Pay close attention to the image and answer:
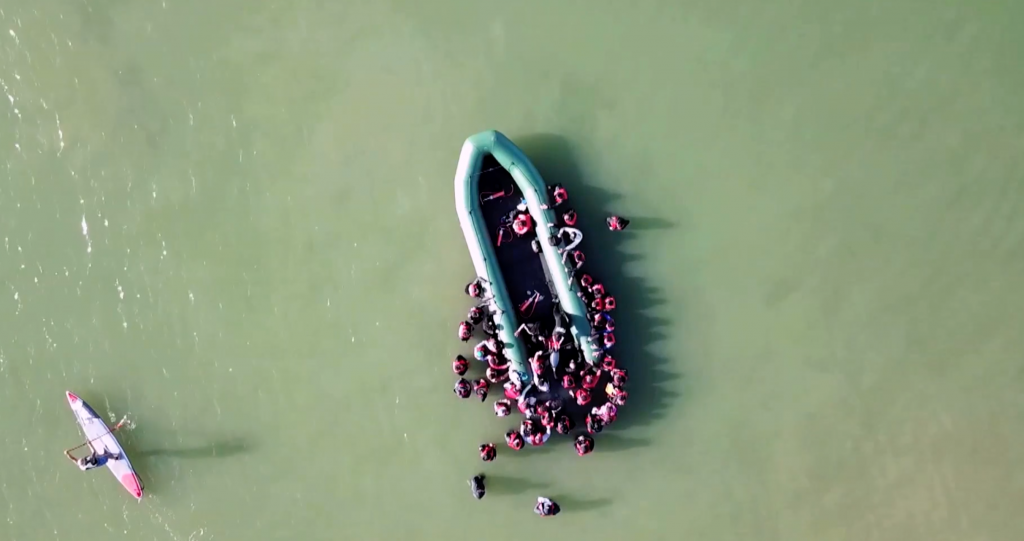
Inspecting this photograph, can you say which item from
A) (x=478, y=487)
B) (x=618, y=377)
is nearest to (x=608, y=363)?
(x=618, y=377)

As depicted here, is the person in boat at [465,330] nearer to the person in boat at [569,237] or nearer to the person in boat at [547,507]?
the person in boat at [569,237]

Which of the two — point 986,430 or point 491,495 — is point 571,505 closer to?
point 491,495

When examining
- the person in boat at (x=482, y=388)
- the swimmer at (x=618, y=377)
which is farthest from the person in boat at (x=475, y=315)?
the swimmer at (x=618, y=377)

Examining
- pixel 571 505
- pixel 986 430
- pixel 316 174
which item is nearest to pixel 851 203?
pixel 986 430

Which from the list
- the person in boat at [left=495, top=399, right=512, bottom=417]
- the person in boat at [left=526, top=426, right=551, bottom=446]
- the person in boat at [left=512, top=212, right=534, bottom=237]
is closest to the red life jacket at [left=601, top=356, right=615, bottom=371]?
the person in boat at [left=526, top=426, right=551, bottom=446]

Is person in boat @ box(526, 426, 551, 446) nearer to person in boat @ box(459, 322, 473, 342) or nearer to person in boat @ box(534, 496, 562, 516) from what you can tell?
person in boat @ box(534, 496, 562, 516)

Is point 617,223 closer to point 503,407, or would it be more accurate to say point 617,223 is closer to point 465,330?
point 465,330
